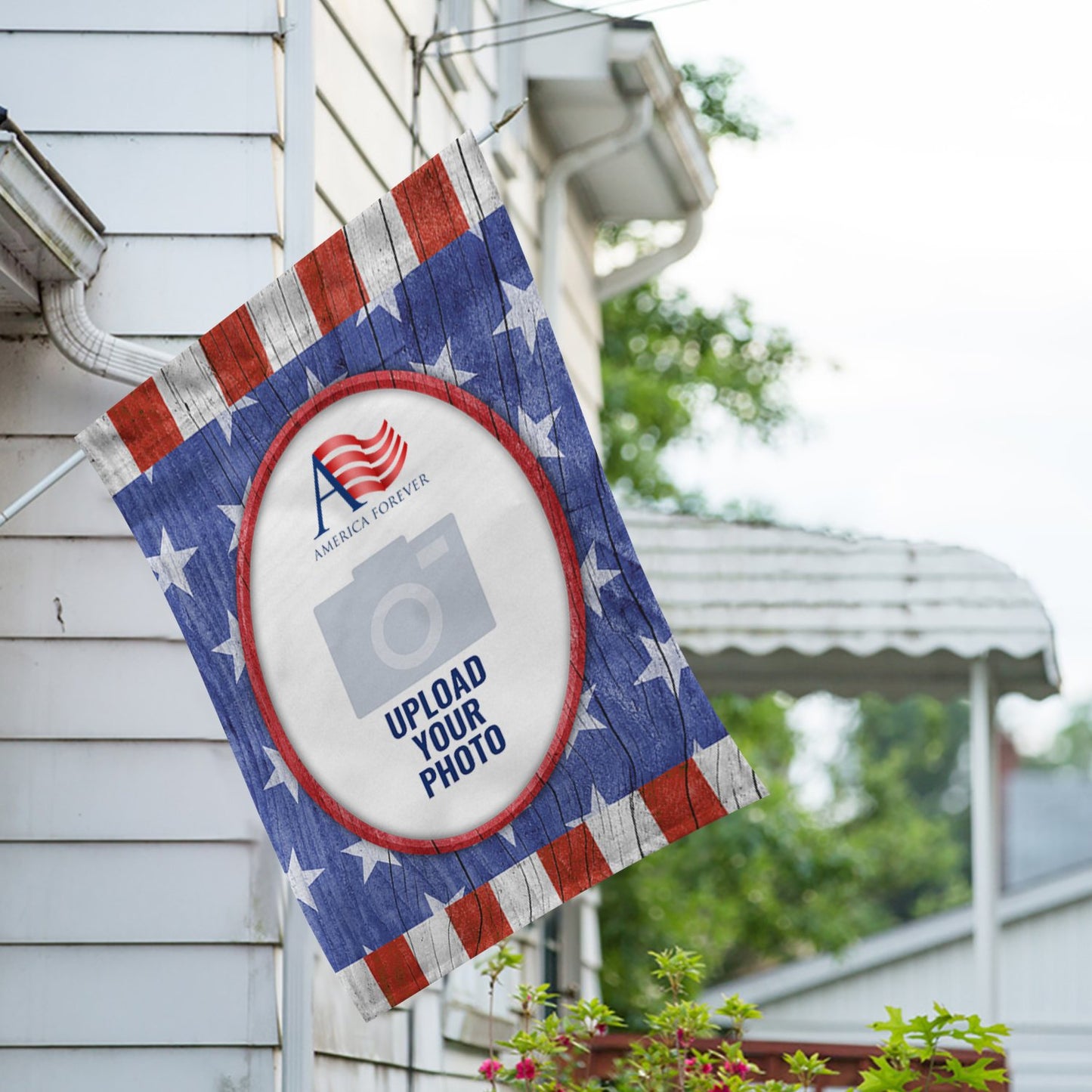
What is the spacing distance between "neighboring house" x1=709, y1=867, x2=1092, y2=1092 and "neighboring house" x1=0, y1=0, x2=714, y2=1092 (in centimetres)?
1537

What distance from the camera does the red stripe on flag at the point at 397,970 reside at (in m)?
3.09

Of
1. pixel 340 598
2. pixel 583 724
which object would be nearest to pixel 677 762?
pixel 583 724

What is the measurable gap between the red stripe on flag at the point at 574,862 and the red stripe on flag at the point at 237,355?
1.11 m

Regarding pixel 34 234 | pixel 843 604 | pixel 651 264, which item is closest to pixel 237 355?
pixel 34 234

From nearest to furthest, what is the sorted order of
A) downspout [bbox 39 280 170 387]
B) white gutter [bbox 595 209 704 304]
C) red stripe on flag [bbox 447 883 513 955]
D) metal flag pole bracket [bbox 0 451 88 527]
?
red stripe on flag [bbox 447 883 513 955] < metal flag pole bracket [bbox 0 451 88 527] < downspout [bbox 39 280 170 387] < white gutter [bbox 595 209 704 304]

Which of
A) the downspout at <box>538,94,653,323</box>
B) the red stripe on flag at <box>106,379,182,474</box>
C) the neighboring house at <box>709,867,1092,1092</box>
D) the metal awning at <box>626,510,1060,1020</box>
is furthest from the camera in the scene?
the neighboring house at <box>709,867,1092,1092</box>

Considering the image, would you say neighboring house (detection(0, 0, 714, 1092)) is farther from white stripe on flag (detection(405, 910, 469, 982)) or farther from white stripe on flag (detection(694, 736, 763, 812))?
white stripe on flag (detection(694, 736, 763, 812))

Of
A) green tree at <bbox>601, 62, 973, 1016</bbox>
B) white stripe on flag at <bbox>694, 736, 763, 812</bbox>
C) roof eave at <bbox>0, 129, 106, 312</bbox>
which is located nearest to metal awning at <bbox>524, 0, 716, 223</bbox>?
roof eave at <bbox>0, 129, 106, 312</bbox>

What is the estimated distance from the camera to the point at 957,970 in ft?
60.6

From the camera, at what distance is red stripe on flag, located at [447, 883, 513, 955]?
3.05 meters

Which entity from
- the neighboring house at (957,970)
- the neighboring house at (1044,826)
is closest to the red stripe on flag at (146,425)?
the neighboring house at (957,970)

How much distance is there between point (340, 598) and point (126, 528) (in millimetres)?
944

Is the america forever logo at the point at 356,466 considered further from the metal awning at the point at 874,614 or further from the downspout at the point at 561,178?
the downspout at the point at 561,178

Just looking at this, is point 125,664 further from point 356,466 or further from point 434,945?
point 434,945
